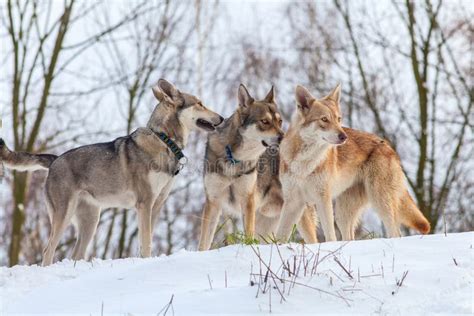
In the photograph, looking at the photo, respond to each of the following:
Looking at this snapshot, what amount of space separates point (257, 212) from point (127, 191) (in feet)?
5.51

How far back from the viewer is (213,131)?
7375 millimetres

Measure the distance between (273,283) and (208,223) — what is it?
3186mm

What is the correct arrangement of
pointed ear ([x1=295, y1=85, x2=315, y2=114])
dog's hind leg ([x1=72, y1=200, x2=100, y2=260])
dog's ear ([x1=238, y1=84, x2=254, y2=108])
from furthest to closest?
dog's hind leg ([x1=72, y1=200, x2=100, y2=260]) → dog's ear ([x1=238, y1=84, x2=254, y2=108]) → pointed ear ([x1=295, y1=85, x2=315, y2=114])

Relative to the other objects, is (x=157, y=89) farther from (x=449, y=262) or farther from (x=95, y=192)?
(x=449, y=262)

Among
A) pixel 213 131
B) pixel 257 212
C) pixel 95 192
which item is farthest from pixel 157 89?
pixel 257 212

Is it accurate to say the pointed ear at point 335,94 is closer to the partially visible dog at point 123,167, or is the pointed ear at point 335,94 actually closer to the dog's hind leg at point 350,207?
the dog's hind leg at point 350,207

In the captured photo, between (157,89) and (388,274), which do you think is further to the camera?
(157,89)

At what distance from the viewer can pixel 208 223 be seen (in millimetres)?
6965

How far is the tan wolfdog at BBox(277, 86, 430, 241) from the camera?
254 inches

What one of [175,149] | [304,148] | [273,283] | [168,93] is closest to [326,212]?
[304,148]

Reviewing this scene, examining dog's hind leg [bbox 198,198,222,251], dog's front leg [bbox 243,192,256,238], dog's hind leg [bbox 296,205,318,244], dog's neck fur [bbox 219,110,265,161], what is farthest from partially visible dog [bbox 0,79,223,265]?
dog's hind leg [bbox 296,205,318,244]

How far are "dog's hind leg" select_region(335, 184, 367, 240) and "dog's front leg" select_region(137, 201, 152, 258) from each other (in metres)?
2.17

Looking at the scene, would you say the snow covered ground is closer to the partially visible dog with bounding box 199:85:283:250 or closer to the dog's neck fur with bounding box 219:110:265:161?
the partially visible dog with bounding box 199:85:283:250

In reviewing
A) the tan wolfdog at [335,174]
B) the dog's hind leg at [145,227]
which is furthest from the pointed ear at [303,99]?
the dog's hind leg at [145,227]
